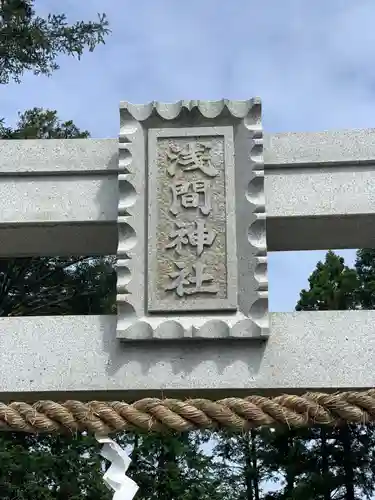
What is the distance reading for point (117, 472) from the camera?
1.83 m

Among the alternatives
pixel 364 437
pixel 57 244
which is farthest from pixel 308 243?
pixel 364 437

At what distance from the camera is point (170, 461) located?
8.30 feet

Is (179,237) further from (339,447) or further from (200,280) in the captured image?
(339,447)

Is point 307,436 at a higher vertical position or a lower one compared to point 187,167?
lower

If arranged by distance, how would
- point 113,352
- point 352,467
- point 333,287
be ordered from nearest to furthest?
point 113,352
point 352,467
point 333,287

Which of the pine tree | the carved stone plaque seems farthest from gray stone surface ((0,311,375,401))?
the pine tree

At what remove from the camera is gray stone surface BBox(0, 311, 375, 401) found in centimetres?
191

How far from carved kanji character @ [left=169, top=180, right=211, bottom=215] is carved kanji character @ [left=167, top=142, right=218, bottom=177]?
0.04 metres

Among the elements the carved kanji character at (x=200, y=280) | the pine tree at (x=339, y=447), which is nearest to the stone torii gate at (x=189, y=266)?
the carved kanji character at (x=200, y=280)

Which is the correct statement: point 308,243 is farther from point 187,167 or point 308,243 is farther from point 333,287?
point 333,287

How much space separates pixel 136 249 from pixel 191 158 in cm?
34

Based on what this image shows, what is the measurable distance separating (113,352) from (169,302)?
0.21m

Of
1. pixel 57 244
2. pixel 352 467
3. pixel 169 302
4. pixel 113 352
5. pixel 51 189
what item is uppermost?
pixel 51 189

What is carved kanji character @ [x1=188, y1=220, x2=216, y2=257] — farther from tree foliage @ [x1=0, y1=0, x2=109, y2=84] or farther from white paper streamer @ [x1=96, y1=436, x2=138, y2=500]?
tree foliage @ [x1=0, y1=0, x2=109, y2=84]
